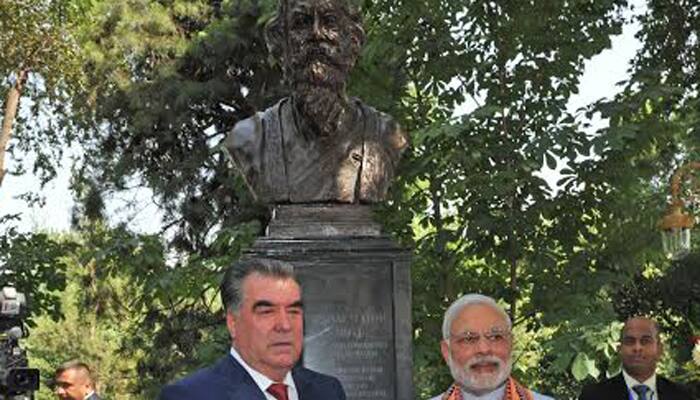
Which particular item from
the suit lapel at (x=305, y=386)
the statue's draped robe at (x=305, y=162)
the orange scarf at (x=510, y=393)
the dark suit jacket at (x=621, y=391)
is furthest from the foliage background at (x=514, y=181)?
the suit lapel at (x=305, y=386)

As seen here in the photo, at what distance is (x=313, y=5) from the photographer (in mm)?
8469

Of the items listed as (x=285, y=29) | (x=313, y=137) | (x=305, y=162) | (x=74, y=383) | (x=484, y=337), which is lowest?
(x=484, y=337)

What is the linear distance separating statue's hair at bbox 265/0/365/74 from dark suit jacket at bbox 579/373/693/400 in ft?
10.3

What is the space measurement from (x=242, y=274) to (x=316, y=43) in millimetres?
5066

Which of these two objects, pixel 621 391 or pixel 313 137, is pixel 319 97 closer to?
pixel 313 137

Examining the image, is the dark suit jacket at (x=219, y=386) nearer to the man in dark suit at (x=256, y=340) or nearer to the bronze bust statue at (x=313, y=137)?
the man in dark suit at (x=256, y=340)

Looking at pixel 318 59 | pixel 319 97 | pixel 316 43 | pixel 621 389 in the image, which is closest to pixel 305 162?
pixel 319 97

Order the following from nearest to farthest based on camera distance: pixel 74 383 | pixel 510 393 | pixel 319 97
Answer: pixel 510 393
pixel 74 383
pixel 319 97

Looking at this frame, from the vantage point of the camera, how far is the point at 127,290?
2214cm

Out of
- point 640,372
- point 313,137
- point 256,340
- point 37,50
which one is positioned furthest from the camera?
point 37,50

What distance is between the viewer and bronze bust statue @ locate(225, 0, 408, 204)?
Result: 846 centimetres

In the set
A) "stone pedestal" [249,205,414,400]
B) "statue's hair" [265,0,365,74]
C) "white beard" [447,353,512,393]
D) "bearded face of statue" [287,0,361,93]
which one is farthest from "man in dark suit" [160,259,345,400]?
"statue's hair" [265,0,365,74]

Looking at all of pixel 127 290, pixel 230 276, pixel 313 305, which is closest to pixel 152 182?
pixel 127 290

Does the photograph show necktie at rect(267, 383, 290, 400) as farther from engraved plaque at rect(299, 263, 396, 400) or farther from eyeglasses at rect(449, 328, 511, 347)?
engraved plaque at rect(299, 263, 396, 400)
